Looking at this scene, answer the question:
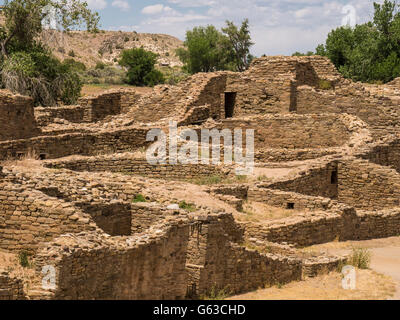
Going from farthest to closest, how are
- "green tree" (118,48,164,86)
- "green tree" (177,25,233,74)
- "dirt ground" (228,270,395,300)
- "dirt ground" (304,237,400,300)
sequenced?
"green tree" (177,25,233,74) < "green tree" (118,48,164,86) < "dirt ground" (304,237,400,300) < "dirt ground" (228,270,395,300)

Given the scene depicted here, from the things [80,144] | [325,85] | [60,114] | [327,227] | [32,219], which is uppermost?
[325,85]

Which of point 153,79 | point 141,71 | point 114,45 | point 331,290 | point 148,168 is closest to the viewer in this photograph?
point 331,290

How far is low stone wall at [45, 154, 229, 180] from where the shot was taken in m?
21.3

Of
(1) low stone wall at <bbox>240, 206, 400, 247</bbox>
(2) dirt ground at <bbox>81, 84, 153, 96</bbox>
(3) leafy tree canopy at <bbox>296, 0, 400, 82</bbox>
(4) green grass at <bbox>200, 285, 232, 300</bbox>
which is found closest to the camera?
(4) green grass at <bbox>200, 285, 232, 300</bbox>

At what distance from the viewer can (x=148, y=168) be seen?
847 inches

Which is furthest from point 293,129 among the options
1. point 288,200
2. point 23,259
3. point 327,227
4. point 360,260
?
point 23,259

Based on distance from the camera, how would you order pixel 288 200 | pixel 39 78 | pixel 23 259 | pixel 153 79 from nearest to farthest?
pixel 23 259
pixel 288 200
pixel 39 78
pixel 153 79

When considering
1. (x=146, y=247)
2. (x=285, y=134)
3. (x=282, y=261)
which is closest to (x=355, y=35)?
(x=285, y=134)

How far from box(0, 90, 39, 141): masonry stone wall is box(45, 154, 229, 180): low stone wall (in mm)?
3315

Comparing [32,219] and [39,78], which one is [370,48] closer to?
[39,78]

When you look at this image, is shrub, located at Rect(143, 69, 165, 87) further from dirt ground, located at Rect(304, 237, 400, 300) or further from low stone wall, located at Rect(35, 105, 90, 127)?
dirt ground, located at Rect(304, 237, 400, 300)

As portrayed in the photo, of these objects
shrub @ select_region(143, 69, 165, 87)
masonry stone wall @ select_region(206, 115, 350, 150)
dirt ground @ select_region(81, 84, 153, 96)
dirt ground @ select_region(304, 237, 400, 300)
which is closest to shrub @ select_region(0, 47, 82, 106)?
masonry stone wall @ select_region(206, 115, 350, 150)

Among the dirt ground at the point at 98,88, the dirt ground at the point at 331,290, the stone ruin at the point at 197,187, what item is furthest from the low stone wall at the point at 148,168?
the dirt ground at the point at 98,88

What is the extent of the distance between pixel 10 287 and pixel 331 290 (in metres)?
6.23
